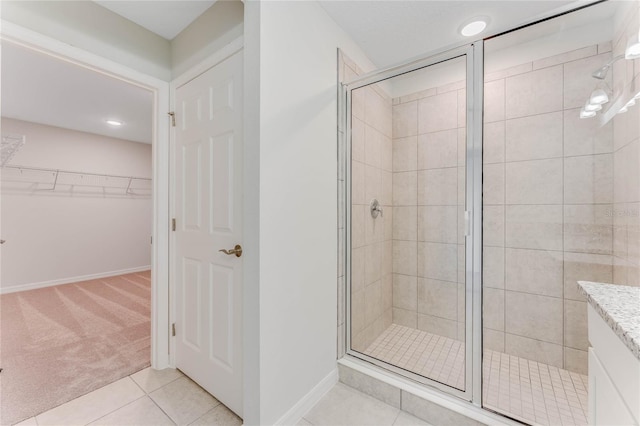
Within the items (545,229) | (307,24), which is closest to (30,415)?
(307,24)

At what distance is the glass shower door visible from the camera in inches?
71.4

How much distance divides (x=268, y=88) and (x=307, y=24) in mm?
562

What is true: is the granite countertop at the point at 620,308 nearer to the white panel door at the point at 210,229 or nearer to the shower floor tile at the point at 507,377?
the shower floor tile at the point at 507,377

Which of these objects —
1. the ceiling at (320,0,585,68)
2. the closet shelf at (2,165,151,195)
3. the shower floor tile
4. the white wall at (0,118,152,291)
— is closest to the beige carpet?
the white wall at (0,118,152,291)

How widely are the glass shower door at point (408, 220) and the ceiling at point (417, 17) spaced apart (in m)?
0.31

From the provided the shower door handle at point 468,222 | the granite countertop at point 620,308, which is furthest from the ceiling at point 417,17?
the granite countertop at point 620,308

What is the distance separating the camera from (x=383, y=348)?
1.94 meters

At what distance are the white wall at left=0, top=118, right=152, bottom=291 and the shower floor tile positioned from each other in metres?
3.73

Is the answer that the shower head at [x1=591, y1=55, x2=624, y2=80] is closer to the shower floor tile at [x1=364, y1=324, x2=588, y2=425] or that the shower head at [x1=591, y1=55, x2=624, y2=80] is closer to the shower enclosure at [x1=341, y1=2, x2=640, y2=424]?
the shower enclosure at [x1=341, y1=2, x2=640, y2=424]

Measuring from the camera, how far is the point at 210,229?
1645mm

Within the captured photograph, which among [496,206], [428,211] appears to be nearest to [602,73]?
[496,206]

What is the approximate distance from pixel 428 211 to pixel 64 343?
3.26 m

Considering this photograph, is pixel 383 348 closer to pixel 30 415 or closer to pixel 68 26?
pixel 30 415

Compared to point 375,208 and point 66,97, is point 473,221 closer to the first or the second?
point 375,208
